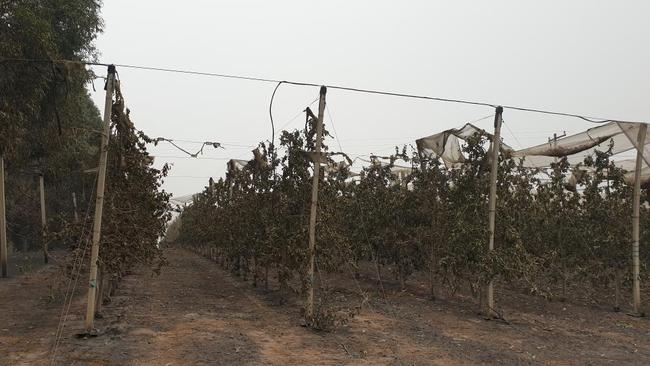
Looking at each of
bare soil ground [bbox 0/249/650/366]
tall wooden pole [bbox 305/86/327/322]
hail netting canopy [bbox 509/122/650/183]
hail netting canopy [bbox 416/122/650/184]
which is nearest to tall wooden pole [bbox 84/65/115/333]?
bare soil ground [bbox 0/249/650/366]

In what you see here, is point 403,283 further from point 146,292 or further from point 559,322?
point 146,292

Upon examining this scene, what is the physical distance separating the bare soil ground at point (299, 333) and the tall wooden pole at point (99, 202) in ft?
1.68

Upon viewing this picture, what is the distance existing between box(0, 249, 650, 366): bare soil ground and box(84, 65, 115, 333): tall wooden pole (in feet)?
1.68

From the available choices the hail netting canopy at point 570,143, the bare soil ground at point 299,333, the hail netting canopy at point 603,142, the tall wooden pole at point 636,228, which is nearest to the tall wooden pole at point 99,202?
the bare soil ground at point 299,333

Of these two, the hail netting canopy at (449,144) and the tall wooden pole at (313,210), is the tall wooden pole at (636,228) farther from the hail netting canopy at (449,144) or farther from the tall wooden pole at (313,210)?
the tall wooden pole at (313,210)

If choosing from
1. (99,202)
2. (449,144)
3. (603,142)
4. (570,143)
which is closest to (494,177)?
(449,144)

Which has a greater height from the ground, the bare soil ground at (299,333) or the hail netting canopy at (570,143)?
the hail netting canopy at (570,143)

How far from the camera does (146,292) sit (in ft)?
40.8

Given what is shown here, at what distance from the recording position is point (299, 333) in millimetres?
7969

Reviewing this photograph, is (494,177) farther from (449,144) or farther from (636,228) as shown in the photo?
(636,228)

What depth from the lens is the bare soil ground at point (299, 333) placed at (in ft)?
21.3

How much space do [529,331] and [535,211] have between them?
5074 millimetres

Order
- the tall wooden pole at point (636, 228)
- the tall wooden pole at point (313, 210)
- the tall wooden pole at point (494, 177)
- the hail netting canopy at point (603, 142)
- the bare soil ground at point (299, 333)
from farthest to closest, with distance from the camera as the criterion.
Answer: the tall wooden pole at point (636, 228), the hail netting canopy at point (603, 142), the tall wooden pole at point (494, 177), the tall wooden pole at point (313, 210), the bare soil ground at point (299, 333)

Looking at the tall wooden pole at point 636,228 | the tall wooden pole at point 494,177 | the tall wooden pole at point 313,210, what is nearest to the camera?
the tall wooden pole at point 313,210
